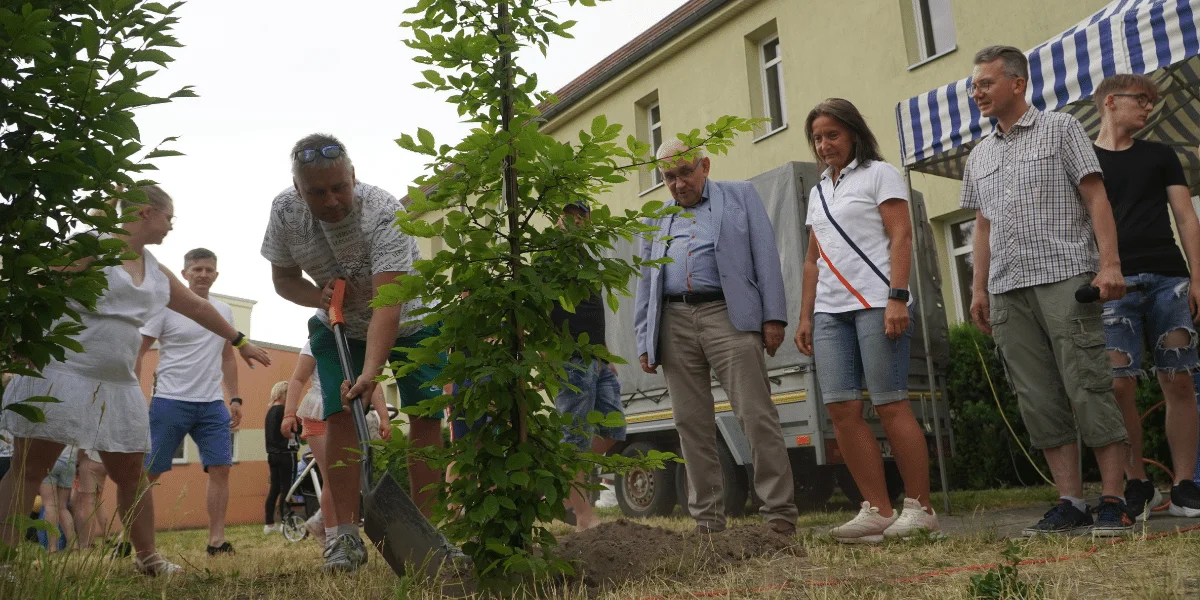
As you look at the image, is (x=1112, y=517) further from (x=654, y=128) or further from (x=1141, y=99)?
(x=654, y=128)

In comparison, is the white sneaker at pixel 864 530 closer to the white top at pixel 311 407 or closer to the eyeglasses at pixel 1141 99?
the eyeglasses at pixel 1141 99

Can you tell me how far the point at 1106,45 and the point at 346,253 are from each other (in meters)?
4.21

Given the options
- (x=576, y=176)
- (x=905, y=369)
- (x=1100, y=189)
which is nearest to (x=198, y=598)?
(x=576, y=176)

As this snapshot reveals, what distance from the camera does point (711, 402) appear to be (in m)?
4.69

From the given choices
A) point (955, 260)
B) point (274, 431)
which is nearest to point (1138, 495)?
point (955, 260)

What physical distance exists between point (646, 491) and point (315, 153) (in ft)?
16.9

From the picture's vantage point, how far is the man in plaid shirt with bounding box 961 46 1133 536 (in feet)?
12.6

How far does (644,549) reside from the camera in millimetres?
3611

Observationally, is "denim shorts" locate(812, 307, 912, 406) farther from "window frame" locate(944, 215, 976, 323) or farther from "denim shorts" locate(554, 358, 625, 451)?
"window frame" locate(944, 215, 976, 323)

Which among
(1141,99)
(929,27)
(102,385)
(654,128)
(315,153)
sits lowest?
(102,385)

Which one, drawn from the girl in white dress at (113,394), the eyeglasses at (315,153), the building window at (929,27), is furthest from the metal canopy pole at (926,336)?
the building window at (929,27)

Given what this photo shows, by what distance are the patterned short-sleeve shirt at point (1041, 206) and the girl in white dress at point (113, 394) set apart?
360 cm

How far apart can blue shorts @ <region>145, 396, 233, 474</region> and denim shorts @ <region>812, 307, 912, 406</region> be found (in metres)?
4.02

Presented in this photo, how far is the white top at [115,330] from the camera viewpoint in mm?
3939
